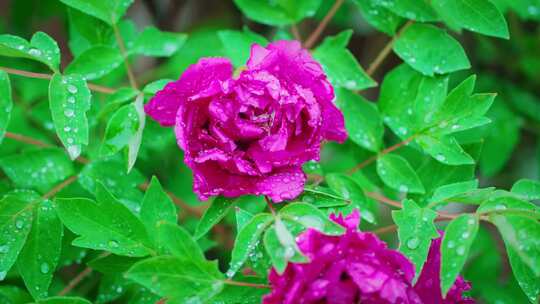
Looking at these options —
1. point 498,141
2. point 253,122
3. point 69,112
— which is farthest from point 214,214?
point 498,141

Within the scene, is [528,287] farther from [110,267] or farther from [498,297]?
[110,267]

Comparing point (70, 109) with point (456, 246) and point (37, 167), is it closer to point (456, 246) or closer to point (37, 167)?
point (37, 167)

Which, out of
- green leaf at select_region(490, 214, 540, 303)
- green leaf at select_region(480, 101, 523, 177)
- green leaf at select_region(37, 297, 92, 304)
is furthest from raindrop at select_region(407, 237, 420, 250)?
green leaf at select_region(480, 101, 523, 177)

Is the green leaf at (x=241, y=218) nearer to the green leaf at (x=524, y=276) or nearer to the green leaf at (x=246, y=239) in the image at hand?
the green leaf at (x=246, y=239)

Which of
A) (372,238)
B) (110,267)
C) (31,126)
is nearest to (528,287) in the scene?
(372,238)

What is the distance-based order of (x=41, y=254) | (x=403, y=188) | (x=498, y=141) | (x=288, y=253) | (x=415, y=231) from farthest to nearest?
(x=498, y=141), (x=403, y=188), (x=41, y=254), (x=415, y=231), (x=288, y=253)

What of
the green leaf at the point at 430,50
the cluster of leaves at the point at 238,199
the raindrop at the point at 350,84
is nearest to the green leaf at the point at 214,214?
the cluster of leaves at the point at 238,199
